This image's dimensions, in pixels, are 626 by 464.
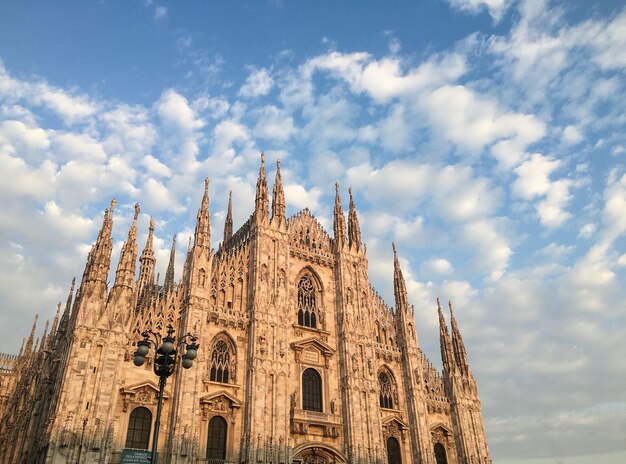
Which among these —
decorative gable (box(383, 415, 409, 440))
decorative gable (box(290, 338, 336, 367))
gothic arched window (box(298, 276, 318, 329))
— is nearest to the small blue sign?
decorative gable (box(290, 338, 336, 367))

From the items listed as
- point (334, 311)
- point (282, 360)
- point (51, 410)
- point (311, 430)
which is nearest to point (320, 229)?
point (334, 311)

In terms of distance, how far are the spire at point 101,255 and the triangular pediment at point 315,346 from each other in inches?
485

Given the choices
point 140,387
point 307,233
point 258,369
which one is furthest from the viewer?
point 307,233

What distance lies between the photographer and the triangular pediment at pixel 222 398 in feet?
91.2

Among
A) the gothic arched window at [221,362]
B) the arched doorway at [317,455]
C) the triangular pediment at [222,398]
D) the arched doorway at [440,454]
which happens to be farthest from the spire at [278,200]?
the arched doorway at [440,454]

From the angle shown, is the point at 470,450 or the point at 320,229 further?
the point at 320,229

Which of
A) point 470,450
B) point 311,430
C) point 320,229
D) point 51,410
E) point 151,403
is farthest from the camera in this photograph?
point 320,229

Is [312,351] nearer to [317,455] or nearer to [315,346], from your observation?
[315,346]

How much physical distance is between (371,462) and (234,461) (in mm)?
8887

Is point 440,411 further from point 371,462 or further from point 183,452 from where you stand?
point 183,452

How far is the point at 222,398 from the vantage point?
28406mm

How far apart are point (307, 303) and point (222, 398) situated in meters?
9.51

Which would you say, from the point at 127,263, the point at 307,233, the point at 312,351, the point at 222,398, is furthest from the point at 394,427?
the point at 127,263

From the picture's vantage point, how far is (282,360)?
1220 inches
